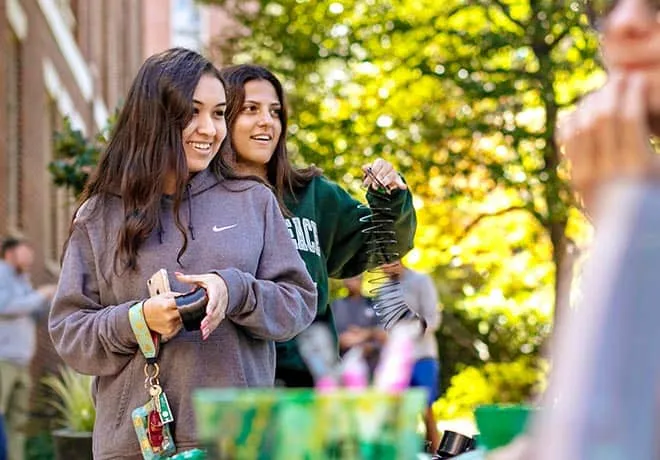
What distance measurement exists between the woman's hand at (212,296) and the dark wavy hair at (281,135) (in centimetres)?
110

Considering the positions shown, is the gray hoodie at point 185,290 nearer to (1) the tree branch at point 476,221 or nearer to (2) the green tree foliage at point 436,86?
(2) the green tree foliage at point 436,86

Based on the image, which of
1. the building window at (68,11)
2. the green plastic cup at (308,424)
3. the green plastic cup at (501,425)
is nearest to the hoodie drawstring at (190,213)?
the green plastic cup at (501,425)

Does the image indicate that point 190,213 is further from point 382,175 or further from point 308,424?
point 308,424

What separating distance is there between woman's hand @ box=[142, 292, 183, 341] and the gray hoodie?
66 mm

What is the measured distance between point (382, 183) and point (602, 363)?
119 inches

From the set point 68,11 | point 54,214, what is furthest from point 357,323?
point 68,11

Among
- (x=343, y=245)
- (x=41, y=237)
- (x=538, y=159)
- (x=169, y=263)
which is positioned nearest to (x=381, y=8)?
(x=538, y=159)

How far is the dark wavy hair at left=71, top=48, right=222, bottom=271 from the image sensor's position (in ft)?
12.6

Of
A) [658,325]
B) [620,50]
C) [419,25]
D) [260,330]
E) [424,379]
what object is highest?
[419,25]

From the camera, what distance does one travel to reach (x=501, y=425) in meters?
2.11

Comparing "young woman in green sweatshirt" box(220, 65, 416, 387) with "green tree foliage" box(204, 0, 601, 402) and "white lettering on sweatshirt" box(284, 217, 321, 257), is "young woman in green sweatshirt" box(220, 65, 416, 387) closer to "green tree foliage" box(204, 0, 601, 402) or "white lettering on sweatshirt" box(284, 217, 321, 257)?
"white lettering on sweatshirt" box(284, 217, 321, 257)

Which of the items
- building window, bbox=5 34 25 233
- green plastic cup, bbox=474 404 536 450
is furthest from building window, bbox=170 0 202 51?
green plastic cup, bbox=474 404 536 450

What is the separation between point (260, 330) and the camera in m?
3.78

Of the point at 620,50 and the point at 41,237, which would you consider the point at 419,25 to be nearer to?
the point at 41,237
